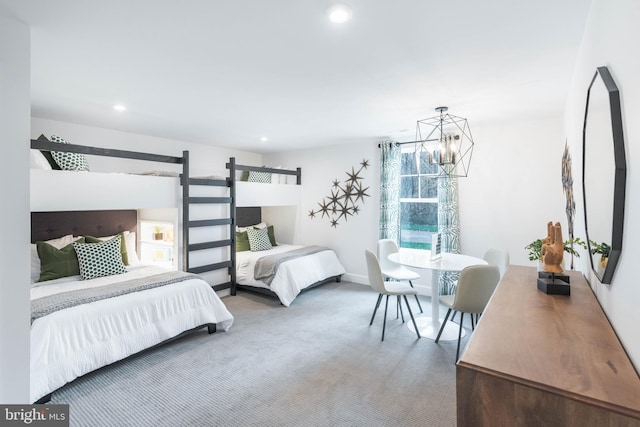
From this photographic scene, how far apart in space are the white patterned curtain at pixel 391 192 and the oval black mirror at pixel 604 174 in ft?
10.4

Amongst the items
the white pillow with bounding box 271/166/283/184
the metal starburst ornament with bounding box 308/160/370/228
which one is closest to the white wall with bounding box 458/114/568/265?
the metal starburst ornament with bounding box 308/160/370/228

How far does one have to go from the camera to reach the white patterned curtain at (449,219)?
14.0 feet

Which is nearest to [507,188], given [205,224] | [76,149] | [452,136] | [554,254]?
[452,136]

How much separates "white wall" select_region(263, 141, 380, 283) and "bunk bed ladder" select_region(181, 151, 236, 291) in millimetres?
1638

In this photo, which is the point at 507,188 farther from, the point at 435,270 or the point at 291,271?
the point at 291,271

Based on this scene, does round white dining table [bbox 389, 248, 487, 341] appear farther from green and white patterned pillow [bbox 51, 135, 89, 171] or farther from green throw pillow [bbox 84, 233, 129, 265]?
green and white patterned pillow [bbox 51, 135, 89, 171]

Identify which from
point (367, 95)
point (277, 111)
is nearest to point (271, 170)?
point (277, 111)

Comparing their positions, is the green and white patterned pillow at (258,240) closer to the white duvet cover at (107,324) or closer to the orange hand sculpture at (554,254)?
the white duvet cover at (107,324)

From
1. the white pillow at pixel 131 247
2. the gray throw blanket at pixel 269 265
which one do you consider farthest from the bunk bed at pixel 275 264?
the white pillow at pixel 131 247

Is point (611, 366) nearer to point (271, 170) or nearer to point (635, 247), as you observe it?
point (635, 247)

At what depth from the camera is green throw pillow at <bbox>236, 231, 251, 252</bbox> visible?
523cm

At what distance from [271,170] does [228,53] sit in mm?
3252

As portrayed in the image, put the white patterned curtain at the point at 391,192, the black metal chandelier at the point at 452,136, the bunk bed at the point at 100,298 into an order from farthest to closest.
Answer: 1. the white patterned curtain at the point at 391,192
2. the black metal chandelier at the point at 452,136
3. the bunk bed at the point at 100,298

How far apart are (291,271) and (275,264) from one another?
0.24m
